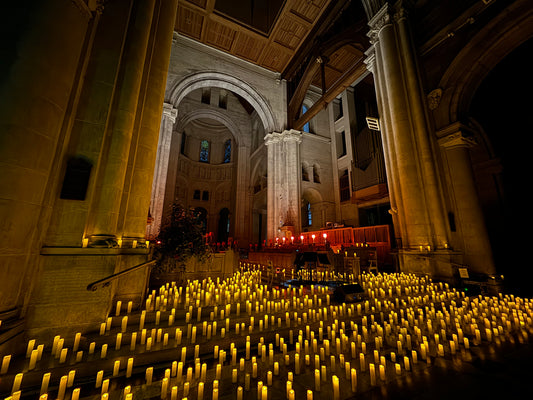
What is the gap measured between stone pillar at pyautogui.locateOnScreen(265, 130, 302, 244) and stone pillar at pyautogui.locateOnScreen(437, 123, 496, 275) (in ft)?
29.4

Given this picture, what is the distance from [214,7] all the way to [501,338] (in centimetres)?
1806

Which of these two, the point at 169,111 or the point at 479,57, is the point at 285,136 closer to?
the point at 169,111

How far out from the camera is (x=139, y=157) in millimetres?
4504

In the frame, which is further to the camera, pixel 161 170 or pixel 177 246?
pixel 161 170

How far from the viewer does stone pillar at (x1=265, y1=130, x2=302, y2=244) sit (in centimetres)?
1529

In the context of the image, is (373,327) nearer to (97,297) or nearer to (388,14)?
(97,297)

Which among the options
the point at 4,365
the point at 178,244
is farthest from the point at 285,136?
the point at 4,365

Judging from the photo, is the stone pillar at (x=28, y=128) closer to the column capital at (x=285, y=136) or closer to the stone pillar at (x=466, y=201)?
the stone pillar at (x=466, y=201)

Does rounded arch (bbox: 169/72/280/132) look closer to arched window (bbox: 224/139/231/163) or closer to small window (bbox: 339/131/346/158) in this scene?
small window (bbox: 339/131/346/158)

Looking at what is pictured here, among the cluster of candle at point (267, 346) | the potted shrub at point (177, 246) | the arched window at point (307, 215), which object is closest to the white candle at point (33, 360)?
the cluster of candle at point (267, 346)

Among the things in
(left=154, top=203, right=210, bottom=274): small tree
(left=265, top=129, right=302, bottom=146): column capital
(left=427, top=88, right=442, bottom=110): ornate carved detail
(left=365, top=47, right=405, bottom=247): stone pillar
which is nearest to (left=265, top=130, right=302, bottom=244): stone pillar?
(left=265, top=129, right=302, bottom=146): column capital

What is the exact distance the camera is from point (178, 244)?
4.91 metres

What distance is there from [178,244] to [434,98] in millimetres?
10376

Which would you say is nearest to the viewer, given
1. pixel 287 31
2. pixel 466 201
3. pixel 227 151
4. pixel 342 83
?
pixel 466 201
